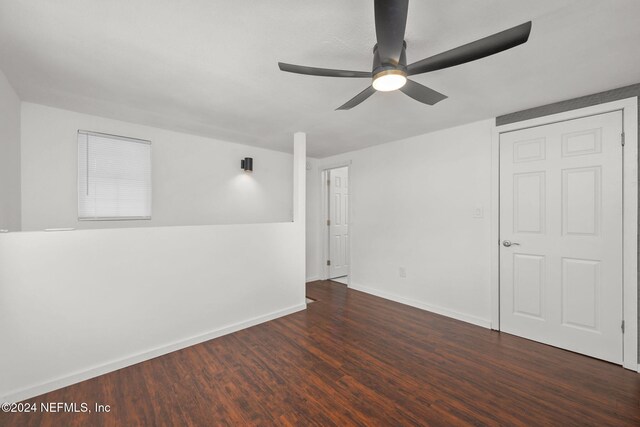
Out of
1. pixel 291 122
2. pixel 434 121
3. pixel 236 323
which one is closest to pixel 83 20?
pixel 291 122

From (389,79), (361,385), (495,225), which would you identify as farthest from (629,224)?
(361,385)

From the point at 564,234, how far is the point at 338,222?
11.3ft

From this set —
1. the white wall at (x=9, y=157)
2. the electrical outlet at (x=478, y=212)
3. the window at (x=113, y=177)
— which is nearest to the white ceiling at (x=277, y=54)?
the white wall at (x=9, y=157)

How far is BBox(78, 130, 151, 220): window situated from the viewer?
291cm

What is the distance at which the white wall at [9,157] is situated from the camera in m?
2.10

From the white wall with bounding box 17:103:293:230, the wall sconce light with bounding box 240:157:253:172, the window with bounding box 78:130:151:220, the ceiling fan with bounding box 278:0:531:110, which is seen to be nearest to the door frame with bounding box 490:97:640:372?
A: the ceiling fan with bounding box 278:0:531:110

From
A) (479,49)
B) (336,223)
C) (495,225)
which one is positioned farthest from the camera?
(336,223)

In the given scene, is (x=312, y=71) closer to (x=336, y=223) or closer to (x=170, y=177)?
(x=170, y=177)

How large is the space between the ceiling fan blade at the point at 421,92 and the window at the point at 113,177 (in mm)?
3115

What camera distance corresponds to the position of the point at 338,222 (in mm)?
Result: 5395

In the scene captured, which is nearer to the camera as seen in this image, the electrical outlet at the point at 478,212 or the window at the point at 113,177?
the window at the point at 113,177

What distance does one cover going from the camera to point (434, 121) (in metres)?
3.16

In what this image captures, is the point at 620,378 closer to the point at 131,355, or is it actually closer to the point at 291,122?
the point at 291,122

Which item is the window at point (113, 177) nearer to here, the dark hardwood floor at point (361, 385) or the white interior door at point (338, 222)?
the dark hardwood floor at point (361, 385)
